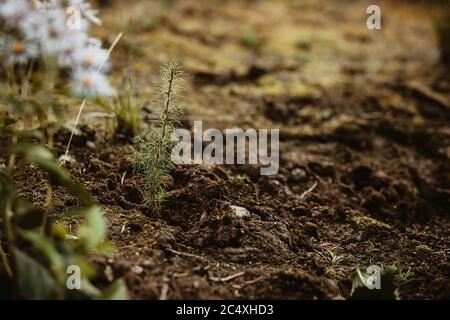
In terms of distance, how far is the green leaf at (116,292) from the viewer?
1159 mm

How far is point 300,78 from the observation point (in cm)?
345

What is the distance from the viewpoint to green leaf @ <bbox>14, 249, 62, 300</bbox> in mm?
1052

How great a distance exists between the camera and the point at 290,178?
2.18 m

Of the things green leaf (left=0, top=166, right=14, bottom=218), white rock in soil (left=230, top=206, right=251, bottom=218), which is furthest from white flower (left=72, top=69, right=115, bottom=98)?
white rock in soil (left=230, top=206, right=251, bottom=218)

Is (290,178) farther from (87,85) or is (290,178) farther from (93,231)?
(93,231)

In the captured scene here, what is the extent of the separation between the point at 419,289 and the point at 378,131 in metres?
1.45

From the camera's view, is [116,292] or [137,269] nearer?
[116,292]

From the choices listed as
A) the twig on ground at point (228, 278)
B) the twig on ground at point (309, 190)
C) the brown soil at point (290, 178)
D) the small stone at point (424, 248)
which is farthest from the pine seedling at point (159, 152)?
the small stone at point (424, 248)

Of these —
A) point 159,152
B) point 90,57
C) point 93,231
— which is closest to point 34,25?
point 90,57

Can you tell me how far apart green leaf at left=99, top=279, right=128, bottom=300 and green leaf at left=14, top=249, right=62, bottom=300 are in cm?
14

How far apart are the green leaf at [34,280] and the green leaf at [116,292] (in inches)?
5.3

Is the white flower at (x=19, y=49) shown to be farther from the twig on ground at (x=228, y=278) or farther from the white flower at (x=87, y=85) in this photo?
the twig on ground at (x=228, y=278)

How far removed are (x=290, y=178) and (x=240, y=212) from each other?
24.4 inches

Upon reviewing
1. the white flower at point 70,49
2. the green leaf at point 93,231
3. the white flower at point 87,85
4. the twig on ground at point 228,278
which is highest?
the white flower at point 70,49
